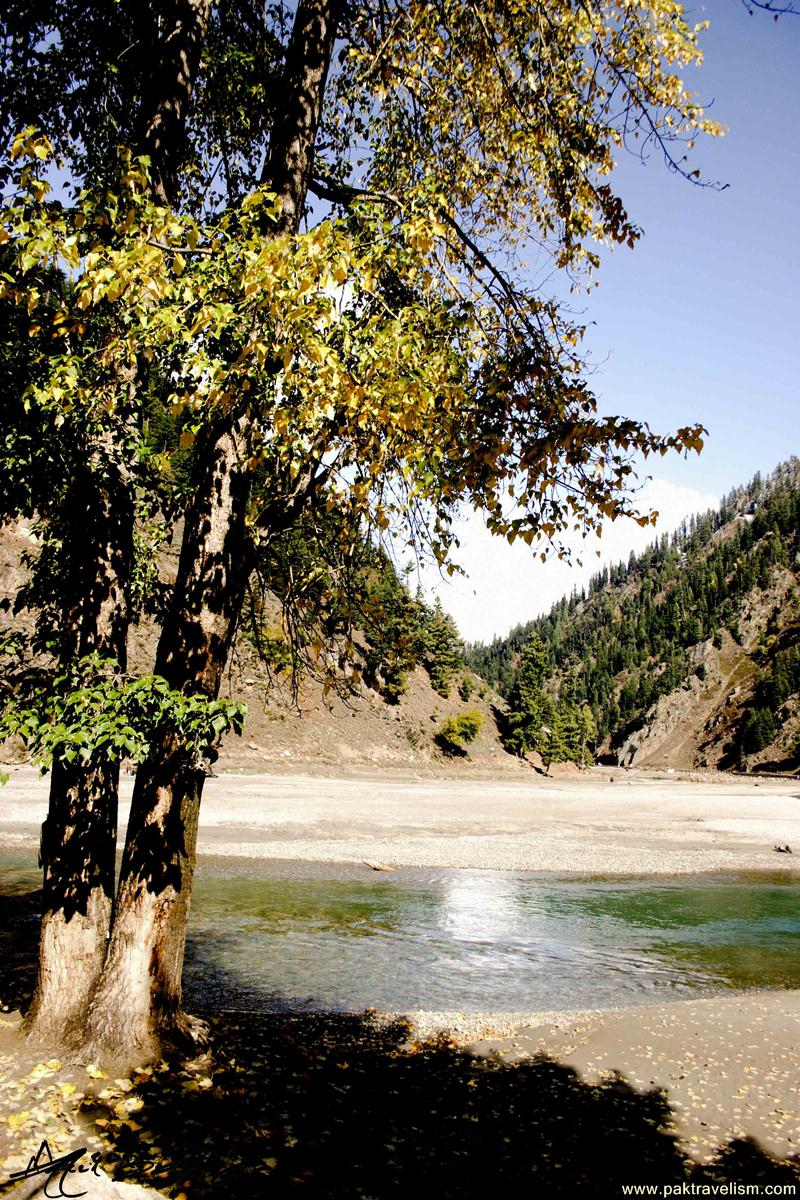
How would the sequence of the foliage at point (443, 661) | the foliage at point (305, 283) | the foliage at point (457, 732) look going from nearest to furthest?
the foliage at point (305, 283) → the foliage at point (457, 732) → the foliage at point (443, 661)

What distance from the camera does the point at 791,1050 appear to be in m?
9.25

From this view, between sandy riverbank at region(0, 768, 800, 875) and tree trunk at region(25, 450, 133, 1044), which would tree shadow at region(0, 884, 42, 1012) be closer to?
tree trunk at region(25, 450, 133, 1044)

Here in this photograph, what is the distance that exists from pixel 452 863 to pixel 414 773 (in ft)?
114

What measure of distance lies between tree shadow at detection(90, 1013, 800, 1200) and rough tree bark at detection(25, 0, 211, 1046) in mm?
1264

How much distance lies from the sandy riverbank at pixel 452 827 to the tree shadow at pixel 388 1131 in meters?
17.4

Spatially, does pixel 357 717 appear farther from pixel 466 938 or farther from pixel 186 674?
pixel 186 674

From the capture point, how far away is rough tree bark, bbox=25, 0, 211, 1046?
20.7 feet

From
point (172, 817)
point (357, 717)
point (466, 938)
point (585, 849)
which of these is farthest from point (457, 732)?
point (172, 817)

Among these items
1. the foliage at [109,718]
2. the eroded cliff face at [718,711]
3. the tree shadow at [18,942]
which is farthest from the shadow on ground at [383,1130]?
the eroded cliff face at [718,711]

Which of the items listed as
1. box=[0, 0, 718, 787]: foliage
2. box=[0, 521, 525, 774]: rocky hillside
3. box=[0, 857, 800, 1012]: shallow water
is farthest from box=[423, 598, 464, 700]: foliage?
box=[0, 0, 718, 787]: foliage

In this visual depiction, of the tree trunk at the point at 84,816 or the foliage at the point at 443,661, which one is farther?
the foliage at the point at 443,661

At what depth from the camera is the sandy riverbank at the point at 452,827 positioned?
2588cm

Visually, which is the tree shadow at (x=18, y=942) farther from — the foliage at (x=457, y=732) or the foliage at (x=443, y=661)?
the foliage at (x=443, y=661)

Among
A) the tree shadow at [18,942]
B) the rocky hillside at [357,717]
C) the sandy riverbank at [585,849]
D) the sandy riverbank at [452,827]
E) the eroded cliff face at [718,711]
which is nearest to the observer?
the sandy riverbank at [585,849]
